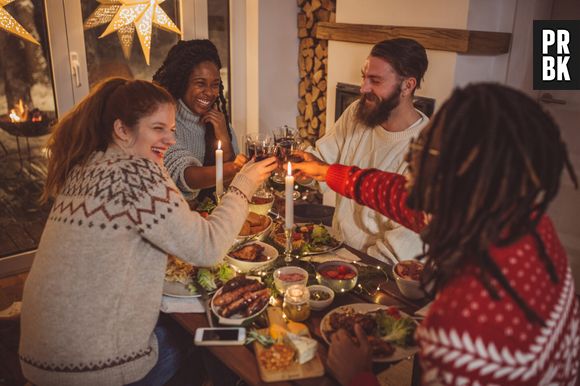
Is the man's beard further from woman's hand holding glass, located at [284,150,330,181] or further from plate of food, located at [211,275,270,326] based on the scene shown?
plate of food, located at [211,275,270,326]

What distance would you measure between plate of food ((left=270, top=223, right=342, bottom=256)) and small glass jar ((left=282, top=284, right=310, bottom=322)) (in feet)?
1.33

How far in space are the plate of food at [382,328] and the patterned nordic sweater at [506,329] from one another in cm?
39

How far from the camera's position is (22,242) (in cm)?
368

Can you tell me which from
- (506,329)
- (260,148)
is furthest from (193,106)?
(506,329)

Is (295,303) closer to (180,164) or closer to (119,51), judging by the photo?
(180,164)

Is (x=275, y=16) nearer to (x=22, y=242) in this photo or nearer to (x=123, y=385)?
(x=22, y=242)

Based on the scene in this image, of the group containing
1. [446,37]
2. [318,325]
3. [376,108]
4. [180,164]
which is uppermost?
[446,37]

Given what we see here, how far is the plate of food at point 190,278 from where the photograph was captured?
1711 mm

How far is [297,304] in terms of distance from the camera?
1548 millimetres

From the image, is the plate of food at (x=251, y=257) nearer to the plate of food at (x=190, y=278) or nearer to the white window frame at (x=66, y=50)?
the plate of food at (x=190, y=278)

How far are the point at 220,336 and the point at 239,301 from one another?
14 centimetres

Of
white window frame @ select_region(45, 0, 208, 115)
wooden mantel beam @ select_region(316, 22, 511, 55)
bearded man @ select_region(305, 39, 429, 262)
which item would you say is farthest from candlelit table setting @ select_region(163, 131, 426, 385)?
white window frame @ select_region(45, 0, 208, 115)

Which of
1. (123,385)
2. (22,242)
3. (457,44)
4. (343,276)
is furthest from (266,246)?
(22,242)

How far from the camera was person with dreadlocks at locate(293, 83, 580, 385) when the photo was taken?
0.96 metres
